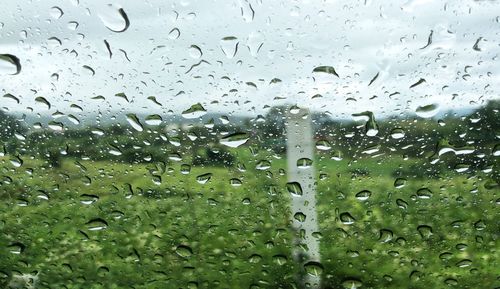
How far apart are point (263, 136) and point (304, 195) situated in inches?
5.3

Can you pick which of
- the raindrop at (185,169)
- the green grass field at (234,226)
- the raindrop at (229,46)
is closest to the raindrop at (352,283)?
the green grass field at (234,226)

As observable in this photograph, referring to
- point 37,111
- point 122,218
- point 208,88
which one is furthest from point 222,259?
point 37,111

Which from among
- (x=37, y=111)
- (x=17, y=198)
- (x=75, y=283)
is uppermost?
(x=37, y=111)

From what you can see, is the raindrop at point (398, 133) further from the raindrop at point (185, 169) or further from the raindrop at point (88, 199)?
the raindrop at point (88, 199)

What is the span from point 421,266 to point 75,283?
26.4 inches

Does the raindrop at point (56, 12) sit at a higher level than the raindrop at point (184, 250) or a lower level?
higher

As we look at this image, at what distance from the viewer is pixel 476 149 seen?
0.90 meters

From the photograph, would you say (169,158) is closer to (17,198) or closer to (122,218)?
(122,218)

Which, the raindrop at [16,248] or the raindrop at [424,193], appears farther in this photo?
the raindrop at [16,248]

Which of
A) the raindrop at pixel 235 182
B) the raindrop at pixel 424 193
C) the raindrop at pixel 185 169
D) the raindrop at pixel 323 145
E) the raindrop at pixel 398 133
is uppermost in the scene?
the raindrop at pixel 398 133

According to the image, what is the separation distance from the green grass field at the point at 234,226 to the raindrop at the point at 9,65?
0.54ft

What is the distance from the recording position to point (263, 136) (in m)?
0.91

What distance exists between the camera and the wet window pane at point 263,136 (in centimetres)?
87

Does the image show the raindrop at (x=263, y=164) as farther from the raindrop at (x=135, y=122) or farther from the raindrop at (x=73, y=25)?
the raindrop at (x=73, y=25)
